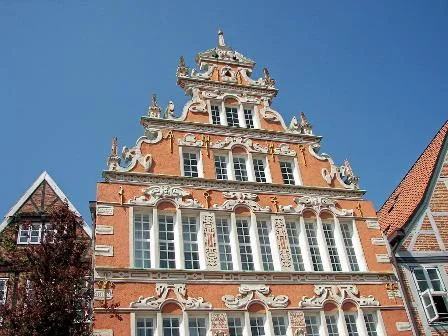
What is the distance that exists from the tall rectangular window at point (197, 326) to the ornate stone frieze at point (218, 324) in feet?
0.83

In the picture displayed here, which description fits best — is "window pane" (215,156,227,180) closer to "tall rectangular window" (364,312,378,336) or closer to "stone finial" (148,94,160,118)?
"stone finial" (148,94,160,118)

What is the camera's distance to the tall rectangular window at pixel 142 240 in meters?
16.1

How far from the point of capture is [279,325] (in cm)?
1627

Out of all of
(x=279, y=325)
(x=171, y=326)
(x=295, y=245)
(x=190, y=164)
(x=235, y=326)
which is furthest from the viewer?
(x=190, y=164)

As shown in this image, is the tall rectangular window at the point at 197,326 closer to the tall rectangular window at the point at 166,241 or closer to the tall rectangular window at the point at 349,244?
the tall rectangular window at the point at 166,241

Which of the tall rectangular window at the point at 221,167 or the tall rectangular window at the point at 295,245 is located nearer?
the tall rectangular window at the point at 295,245

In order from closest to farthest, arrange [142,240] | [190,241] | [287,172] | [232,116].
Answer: [142,240], [190,241], [287,172], [232,116]

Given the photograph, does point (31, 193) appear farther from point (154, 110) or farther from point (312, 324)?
point (312, 324)

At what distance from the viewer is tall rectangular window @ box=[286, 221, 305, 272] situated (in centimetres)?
1772

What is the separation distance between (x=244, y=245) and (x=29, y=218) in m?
8.73

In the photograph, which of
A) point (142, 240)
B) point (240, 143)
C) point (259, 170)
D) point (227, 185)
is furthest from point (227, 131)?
point (142, 240)

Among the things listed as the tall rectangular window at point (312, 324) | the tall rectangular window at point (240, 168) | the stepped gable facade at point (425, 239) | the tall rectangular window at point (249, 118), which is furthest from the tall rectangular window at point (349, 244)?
the tall rectangular window at point (249, 118)

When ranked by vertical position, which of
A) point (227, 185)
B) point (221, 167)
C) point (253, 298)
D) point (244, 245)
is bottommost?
point (253, 298)

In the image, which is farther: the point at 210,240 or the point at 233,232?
the point at 233,232
